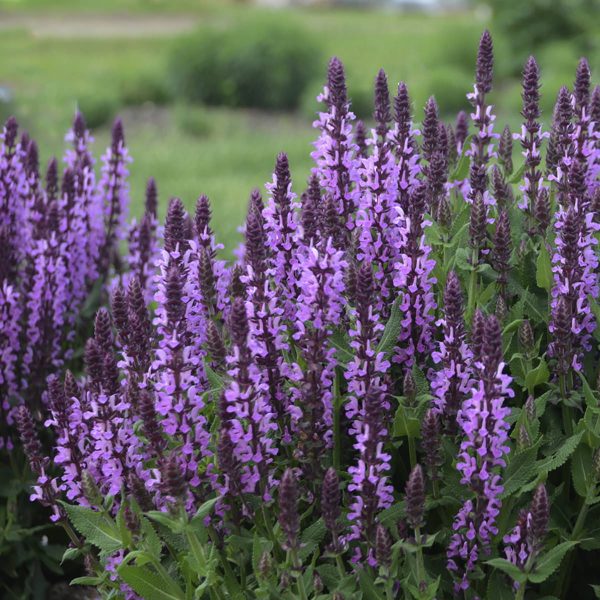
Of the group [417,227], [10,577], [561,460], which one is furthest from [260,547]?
[10,577]

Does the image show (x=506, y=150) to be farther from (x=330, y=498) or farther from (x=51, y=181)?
(x=51, y=181)

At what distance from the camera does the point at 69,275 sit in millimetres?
4180

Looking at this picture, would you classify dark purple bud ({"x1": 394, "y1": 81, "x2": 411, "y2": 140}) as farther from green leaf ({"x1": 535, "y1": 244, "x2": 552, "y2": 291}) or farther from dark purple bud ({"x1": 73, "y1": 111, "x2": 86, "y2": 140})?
dark purple bud ({"x1": 73, "y1": 111, "x2": 86, "y2": 140})

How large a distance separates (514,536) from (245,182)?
950 cm

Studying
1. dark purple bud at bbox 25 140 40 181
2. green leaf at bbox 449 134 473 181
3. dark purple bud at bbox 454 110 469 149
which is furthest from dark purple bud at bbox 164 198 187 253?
dark purple bud at bbox 25 140 40 181

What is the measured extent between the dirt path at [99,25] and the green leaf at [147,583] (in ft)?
81.1

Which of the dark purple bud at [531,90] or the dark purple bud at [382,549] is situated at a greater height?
the dark purple bud at [531,90]

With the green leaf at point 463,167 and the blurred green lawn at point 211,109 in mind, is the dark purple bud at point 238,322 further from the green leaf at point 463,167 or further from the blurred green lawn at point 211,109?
the blurred green lawn at point 211,109

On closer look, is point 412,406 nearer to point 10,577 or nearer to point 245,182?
point 10,577

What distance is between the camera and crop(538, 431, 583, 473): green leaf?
8.02ft

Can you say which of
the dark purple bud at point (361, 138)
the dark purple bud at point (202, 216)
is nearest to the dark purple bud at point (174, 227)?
the dark purple bud at point (202, 216)

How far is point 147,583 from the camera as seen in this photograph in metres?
2.48

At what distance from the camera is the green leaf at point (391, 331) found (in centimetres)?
266

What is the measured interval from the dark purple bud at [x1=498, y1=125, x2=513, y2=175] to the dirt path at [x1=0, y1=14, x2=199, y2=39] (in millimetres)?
23523
